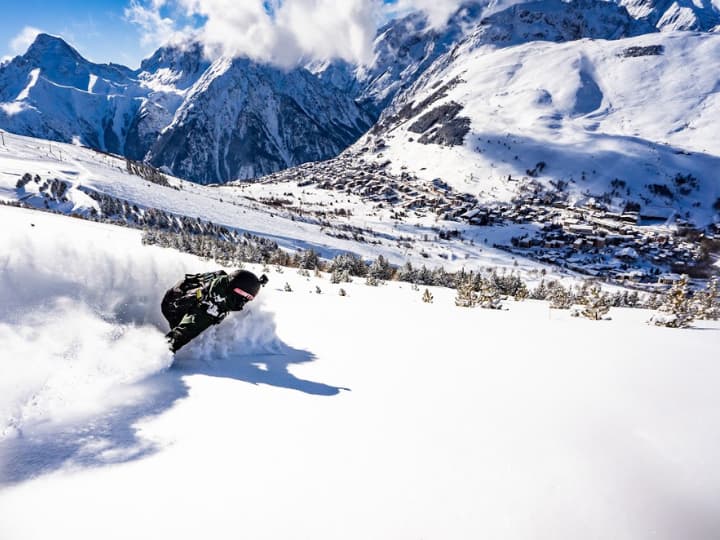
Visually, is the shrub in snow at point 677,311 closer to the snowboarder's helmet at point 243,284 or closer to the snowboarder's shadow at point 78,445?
the snowboarder's helmet at point 243,284

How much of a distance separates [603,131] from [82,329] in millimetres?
200658

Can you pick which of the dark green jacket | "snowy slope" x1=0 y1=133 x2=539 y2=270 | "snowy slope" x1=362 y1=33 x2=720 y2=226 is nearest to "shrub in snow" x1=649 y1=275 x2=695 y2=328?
the dark green jacket

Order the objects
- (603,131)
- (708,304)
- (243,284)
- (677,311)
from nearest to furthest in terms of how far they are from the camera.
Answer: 1. (243,284)
2. (677,311)
3. (708,304)
4. (603,131)

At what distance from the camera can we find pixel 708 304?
874 centimetres

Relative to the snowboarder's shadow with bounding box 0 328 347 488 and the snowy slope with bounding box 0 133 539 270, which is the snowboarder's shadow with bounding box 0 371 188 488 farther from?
the snowy slope with bounding box 0 133 539 270

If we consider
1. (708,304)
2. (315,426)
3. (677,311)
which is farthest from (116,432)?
(708,304)

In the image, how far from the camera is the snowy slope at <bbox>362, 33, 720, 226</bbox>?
415ft

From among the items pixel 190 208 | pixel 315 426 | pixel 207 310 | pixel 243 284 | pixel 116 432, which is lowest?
pixel 116 432

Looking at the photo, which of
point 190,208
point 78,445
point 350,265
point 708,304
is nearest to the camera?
point 78,445

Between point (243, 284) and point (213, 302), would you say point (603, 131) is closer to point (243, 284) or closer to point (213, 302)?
point (243, 284)

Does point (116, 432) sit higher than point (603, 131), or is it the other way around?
point (603, 131)

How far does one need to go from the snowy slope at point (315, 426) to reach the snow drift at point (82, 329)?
2cm

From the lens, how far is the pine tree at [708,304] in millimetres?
8312

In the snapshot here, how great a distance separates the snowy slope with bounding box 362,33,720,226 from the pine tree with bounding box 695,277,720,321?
423 ft
